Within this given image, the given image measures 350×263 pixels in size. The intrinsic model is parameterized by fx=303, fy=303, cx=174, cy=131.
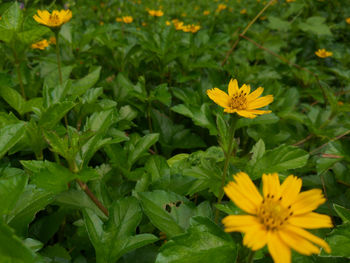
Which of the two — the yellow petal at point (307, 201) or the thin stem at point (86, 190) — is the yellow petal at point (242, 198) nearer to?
the yellow petal at point (307, 201)

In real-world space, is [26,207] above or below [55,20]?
below

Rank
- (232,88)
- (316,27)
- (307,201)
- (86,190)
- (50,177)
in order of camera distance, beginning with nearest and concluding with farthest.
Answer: (307,201) → (50,177) → (86,190) → (232,88) → (316,27)

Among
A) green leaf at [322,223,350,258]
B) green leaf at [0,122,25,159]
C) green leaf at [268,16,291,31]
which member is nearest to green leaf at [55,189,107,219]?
green leaf at [0,122,25,159]

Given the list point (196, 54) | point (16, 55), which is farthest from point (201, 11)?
point (16, 55)

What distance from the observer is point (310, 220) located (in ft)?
2.04

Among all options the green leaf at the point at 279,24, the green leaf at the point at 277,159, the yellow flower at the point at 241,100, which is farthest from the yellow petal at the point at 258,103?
the green leaf at the point at 279,24

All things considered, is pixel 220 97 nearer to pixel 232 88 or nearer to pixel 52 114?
pixel 232 88

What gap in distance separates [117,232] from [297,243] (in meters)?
0.45

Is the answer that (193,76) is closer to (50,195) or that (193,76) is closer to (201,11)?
(50,195)

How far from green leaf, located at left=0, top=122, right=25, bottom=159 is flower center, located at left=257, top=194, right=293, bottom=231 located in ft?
2.02

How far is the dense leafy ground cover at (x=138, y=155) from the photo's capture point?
29.7 inches

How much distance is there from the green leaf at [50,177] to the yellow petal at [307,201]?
540mm

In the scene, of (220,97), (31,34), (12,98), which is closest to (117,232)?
(220,97)

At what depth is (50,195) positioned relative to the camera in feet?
2.60
